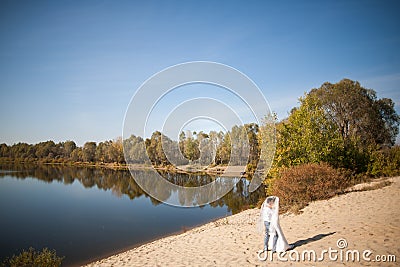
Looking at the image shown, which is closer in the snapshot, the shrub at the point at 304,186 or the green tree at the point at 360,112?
the shrub at the point at 304,186

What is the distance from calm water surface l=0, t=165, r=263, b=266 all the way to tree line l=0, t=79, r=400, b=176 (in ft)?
Answer: 19.3

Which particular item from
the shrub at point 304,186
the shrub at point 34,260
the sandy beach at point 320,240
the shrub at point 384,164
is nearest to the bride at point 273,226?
the sandy beach at point 320,240

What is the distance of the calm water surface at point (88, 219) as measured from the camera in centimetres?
1520

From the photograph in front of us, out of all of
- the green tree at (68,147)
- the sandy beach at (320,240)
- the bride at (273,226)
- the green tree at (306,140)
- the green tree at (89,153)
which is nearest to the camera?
the sandy beach at (320,240)

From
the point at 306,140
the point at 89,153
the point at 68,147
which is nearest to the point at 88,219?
the point at 306,140

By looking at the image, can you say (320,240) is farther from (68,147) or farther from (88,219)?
(68,147)

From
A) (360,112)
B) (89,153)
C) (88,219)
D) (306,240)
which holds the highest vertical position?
(360,112)

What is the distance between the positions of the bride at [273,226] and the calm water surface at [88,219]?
9393 mm

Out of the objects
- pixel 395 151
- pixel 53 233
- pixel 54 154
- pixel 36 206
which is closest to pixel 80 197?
pixel 36 206

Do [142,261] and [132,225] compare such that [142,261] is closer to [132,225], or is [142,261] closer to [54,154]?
[132,225]

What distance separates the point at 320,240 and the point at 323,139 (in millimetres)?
12778

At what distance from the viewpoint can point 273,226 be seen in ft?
25.5

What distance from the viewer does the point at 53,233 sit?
693 inches

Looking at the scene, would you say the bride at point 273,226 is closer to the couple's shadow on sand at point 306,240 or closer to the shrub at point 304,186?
the couple's shadow on sand at point 306,240
